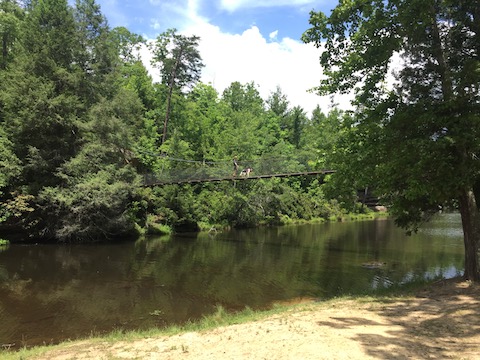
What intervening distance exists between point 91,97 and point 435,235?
25596mm

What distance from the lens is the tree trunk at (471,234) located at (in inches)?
358

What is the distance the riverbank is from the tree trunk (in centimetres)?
185

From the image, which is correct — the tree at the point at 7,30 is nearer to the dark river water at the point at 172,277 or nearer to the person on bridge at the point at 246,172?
the dark river water at the point at 172,277

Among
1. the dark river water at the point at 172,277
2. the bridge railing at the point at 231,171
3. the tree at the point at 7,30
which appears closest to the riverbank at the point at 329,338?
the dark river water at the point at 172,277

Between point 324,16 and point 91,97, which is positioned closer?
point 324,16

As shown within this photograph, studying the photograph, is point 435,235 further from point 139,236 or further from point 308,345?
point 308,345

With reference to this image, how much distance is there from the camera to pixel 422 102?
8.68 meters

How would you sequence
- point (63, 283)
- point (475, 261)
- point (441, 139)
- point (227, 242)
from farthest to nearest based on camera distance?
point (227, 242) → point (63, 283) → point (475, 261) → point (441, 139)

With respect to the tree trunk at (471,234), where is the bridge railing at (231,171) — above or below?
above

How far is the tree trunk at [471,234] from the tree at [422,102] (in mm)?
22

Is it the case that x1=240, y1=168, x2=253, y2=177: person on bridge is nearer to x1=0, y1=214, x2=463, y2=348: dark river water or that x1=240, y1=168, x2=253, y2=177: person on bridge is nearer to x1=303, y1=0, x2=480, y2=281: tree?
x1=0, y1=214, x2=463, y2=348: dark river water

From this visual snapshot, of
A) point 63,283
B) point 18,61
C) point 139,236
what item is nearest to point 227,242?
point 139,236

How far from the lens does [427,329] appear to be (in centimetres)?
561

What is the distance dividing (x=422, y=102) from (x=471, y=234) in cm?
350
